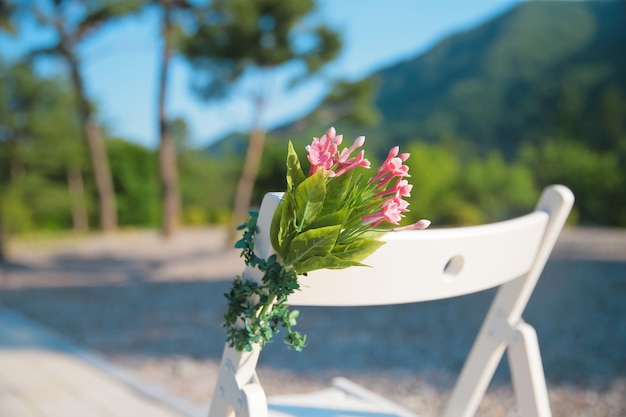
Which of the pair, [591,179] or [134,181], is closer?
[591,179]

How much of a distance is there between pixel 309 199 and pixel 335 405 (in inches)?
26.5

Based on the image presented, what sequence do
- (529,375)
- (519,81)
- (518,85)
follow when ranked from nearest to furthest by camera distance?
(529,375) < (518,85) < (519,81)

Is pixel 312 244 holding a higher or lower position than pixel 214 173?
lower

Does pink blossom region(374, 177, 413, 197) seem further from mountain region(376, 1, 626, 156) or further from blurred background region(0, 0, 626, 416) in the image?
mountain region(376, 1, 626, 156)

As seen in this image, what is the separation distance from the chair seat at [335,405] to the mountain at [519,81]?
1348cm

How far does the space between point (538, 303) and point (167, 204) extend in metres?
5.99

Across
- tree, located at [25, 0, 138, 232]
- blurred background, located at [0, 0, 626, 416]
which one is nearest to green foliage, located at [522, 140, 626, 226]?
blurred background, located at [0, 0, 626, 416]

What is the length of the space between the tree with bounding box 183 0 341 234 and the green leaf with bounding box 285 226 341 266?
6825mm

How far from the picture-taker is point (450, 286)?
0.71m

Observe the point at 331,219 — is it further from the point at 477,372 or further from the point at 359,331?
the point at 359,331

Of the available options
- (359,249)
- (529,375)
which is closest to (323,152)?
(359,249)

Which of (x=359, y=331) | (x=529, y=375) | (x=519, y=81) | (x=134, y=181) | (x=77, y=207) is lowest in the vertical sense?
(x=529, y=375)

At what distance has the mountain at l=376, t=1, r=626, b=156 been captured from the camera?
50.3ft

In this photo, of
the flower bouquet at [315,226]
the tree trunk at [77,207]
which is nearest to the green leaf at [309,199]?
the flower bouquet at [315,226]
